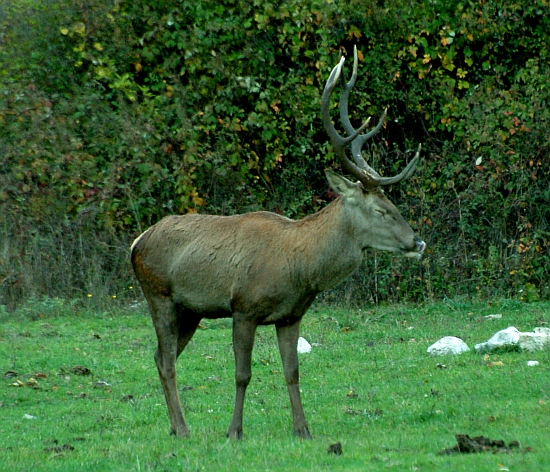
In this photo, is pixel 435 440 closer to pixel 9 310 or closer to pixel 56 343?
pixel 56 343

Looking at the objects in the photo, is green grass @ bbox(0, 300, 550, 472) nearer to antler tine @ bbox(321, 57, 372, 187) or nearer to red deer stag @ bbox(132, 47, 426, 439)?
red deer stag @ bbox(132, 47, 426, 439)

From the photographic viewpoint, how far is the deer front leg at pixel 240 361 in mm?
8477

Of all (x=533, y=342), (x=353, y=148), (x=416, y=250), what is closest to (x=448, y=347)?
(x=533, y=342)

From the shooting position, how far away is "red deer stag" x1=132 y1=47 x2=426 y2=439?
341 inches

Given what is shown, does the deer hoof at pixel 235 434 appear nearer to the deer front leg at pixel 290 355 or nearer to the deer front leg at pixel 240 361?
the deer front leg at pixel 240 361

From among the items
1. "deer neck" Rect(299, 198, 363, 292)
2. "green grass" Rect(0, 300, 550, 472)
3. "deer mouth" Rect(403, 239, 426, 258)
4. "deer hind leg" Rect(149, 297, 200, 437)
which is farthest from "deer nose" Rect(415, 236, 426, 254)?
"deer hind leg" Rect(149, 297, 200, 437)

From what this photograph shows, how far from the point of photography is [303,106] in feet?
57.2

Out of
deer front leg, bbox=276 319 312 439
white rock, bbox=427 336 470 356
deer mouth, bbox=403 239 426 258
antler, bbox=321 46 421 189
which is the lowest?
white rock, bbox=427 336 470 356

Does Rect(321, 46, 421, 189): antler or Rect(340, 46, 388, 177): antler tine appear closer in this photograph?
Rect(321, 46, 421, 189): antler

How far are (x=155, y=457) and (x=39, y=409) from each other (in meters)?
2.94

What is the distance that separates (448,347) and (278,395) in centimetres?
234

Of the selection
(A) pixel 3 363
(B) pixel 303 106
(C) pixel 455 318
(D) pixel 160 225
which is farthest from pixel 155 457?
(B) pixel 303 106

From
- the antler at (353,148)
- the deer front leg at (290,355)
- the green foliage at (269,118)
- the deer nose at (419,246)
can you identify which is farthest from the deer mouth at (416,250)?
A: the green foliage at (269,118)

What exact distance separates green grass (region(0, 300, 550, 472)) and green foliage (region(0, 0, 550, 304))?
1723 millimetres
